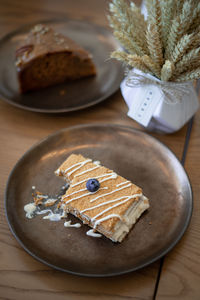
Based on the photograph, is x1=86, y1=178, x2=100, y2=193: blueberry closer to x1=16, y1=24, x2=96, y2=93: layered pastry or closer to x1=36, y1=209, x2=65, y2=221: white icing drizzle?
x1=36, y1=209, x2=65, y2=221: white icing drizzle

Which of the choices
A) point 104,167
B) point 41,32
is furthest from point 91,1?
point 104,167

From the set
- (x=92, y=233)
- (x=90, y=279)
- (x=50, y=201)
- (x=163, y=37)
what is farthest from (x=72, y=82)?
(x=90, y=279)

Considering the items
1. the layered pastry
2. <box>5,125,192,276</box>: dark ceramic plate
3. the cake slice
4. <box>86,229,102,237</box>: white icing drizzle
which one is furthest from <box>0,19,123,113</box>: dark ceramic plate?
<box>86,229,102,237</box>: white icing drizzle

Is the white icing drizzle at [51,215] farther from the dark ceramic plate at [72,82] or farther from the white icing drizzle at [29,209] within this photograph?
the dark ceramic plate at [72,82]

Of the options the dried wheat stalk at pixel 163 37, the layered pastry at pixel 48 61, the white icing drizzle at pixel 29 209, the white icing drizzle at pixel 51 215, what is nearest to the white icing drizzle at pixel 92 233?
the white icing drizzle at pixel 51 215

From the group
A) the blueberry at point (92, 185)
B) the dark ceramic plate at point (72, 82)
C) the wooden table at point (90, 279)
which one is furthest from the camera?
the dark ceramic plate at point (72, 82)

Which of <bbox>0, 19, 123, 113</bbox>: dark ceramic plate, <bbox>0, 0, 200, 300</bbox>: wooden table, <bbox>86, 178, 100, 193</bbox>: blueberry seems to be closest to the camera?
<bbox>0, 0, 200, 300</bbox>: wooden table
